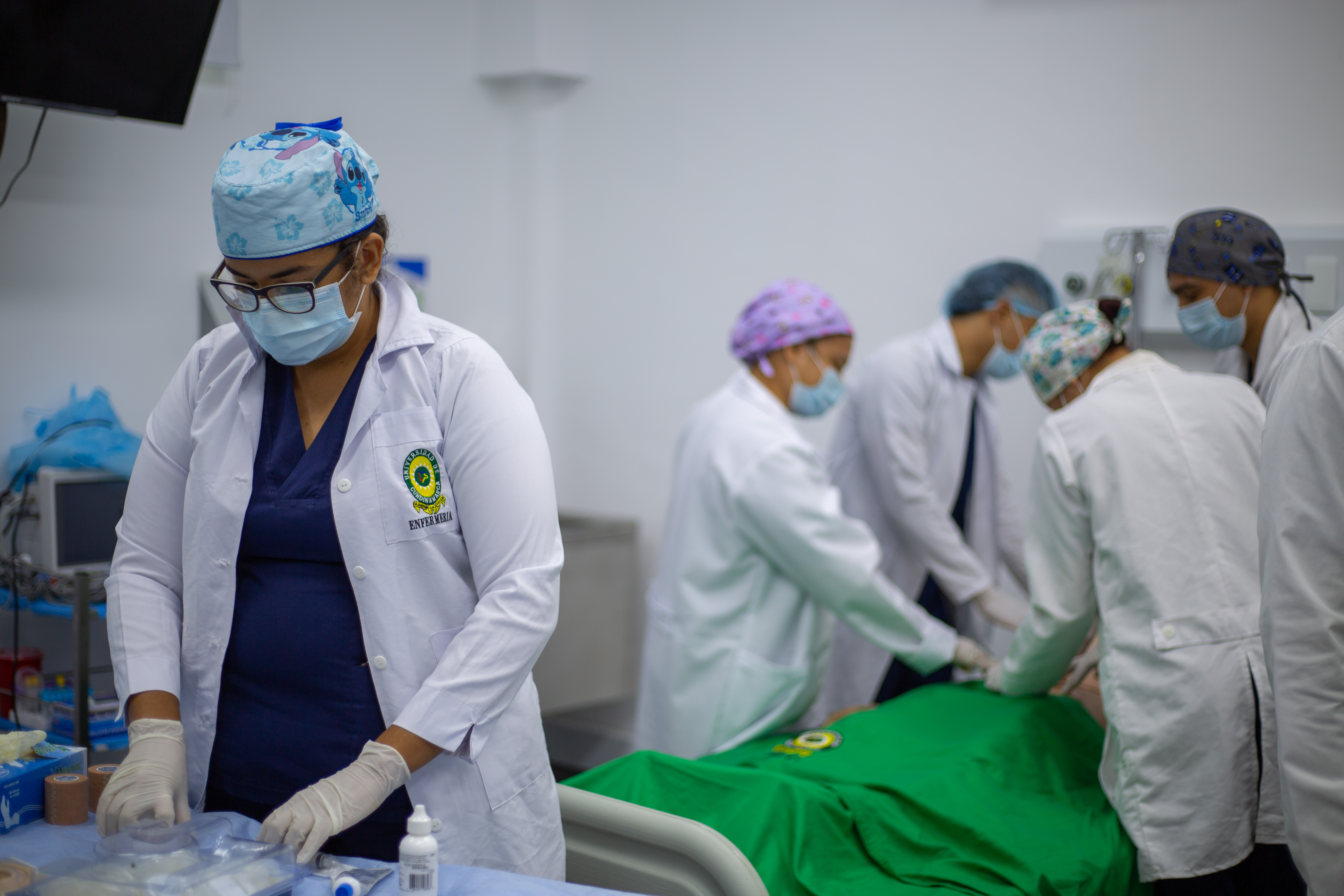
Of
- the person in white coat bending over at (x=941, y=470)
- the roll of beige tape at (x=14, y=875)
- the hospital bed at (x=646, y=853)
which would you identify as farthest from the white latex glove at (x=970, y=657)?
the roll of beige tape at (x=14, y=875)

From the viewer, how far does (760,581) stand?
7.62 ft

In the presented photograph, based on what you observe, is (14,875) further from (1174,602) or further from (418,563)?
(1174,602)

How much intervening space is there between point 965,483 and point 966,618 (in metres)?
0.37

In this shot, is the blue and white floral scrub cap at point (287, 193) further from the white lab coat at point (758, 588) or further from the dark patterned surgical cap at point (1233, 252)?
the dark patterned surgical cap at point (1233, 252)

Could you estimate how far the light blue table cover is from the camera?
1105 millimetres

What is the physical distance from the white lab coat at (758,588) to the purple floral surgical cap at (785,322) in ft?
0.38

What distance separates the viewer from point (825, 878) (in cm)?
165

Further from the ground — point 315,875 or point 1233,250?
point 1233,250

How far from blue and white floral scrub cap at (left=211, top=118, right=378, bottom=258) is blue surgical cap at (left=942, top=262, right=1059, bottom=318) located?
1.91m

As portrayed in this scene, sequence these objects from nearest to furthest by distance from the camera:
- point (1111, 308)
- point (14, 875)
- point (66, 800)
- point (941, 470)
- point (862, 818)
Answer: point (14, 875) → point (66, 800) → point (862, 818) → point (1111, 308) → point (941, 470)

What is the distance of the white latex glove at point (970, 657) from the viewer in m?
2.43

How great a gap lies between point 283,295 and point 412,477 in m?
0.26

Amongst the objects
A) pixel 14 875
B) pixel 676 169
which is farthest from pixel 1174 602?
pixel 676 169

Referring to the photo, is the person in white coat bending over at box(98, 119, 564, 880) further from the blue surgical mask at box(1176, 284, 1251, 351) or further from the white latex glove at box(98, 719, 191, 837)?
the blue surgical mask at box(1176, 284, 1251, 351)
